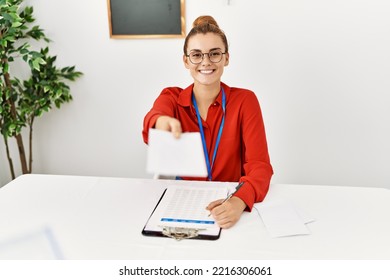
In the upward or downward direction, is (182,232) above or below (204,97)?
below

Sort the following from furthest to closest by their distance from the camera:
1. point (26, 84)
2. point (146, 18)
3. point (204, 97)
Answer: point (26, 84)
point (146, 18)
point (204, 97)

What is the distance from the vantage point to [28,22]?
8.50 ft

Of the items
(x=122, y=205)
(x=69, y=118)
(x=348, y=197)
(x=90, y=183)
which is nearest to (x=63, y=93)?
(x=69, y=118)

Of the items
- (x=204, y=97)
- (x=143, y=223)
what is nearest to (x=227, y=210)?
(x=143, y=223)

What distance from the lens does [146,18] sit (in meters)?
2.55

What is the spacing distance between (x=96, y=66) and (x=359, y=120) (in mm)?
1738

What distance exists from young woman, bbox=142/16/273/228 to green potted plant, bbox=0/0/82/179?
1.17 metres

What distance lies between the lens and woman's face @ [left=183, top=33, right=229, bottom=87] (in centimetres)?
158

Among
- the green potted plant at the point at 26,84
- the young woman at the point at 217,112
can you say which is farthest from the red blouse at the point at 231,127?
the green potted plant at the point at 26,84

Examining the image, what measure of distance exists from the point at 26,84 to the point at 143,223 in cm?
177

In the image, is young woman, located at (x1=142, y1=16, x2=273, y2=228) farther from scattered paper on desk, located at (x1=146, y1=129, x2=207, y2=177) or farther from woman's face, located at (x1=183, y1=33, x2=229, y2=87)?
scattered paper on desk, located at (x1=146, y1=129, x2=207, y2=177)

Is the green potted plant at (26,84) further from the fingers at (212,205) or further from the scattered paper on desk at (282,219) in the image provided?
the scattered paper on desk at (282,219)

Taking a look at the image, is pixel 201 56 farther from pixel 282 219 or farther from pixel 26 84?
pixel 26 84

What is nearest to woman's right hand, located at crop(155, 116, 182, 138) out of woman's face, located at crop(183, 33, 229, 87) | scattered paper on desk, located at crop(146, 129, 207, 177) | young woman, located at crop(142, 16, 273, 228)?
scattered paper on desk, located at crop(146, 129, 207, 177)
